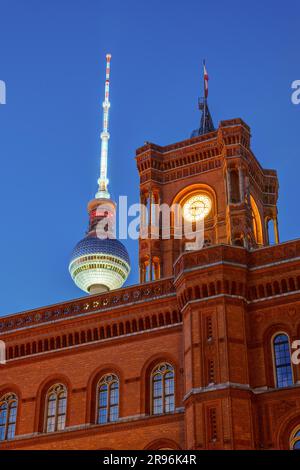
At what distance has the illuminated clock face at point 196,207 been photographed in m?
53.7

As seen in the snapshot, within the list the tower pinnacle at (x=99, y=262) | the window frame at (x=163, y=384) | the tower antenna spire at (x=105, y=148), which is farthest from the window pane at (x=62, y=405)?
the tower antenna spire at (x=105, y=148)

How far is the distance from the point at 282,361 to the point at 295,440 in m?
3.71

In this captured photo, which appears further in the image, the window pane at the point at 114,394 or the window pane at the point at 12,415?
the window pane at the point at 12,415

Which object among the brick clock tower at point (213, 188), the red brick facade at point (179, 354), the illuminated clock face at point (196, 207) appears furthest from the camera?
the illuminated clock face at point (196, 207)

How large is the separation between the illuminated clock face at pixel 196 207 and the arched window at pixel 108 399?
17.0 m

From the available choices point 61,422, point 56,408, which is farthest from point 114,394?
point 56,408

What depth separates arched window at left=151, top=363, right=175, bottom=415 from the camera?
124 ft

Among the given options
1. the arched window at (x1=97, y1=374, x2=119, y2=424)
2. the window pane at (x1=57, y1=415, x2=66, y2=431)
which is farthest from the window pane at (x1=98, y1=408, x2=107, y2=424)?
the window pane at (x1=57, y1=415, x2=66, y2=431)

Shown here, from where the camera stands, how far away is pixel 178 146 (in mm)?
56938

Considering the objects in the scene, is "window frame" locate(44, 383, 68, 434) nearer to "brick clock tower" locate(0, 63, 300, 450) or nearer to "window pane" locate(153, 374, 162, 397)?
"brick clock tower" locate(0, 63, 300, 450)

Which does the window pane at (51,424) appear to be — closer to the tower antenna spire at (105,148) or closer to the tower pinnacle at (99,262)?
the tower pinnacle at (99,262)

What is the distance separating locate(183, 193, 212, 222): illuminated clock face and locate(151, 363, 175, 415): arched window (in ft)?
56.0

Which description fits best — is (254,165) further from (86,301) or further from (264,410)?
(264,410)
